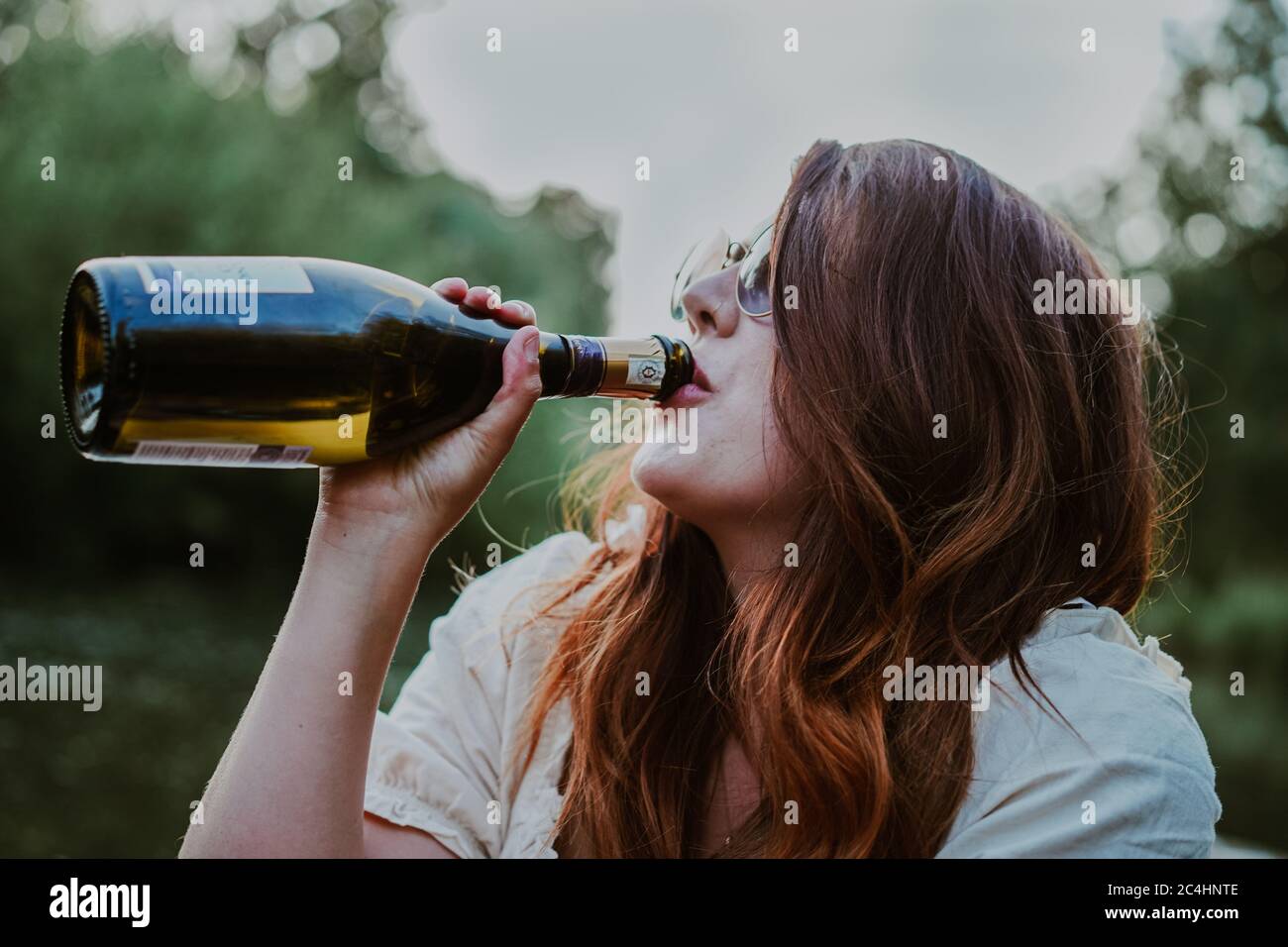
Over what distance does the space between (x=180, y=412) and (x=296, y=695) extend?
1.01ft

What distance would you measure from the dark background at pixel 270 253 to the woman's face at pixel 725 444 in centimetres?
441

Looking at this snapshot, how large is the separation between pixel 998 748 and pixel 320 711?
0.70 m

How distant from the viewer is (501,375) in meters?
1.31

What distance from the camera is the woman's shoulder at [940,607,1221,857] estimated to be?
1.10 m

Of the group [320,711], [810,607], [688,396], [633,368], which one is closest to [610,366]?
[633,368]

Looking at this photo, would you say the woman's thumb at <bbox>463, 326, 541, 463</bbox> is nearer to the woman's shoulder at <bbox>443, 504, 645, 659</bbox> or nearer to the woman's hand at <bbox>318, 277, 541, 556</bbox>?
the woman's hand at <bbox>318, 277, 541, 556</bbox>

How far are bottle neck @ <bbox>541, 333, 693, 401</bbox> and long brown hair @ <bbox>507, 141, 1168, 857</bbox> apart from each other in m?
0.13

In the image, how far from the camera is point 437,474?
1230 millimetres

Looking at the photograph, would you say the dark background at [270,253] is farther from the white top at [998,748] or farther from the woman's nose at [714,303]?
the woman's nose at [714,303]

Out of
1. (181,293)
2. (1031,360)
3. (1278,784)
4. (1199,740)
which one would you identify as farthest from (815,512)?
(1278,784)

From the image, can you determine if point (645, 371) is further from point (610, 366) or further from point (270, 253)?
point (270, 253)

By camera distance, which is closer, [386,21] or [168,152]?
[168,152]

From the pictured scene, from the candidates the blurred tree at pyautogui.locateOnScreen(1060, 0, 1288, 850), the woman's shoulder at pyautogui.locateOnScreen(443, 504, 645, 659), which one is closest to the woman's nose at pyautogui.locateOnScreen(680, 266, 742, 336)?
the woman's shoulder at pyautogui.locateOnScreen(443, 504, 645, 659)
